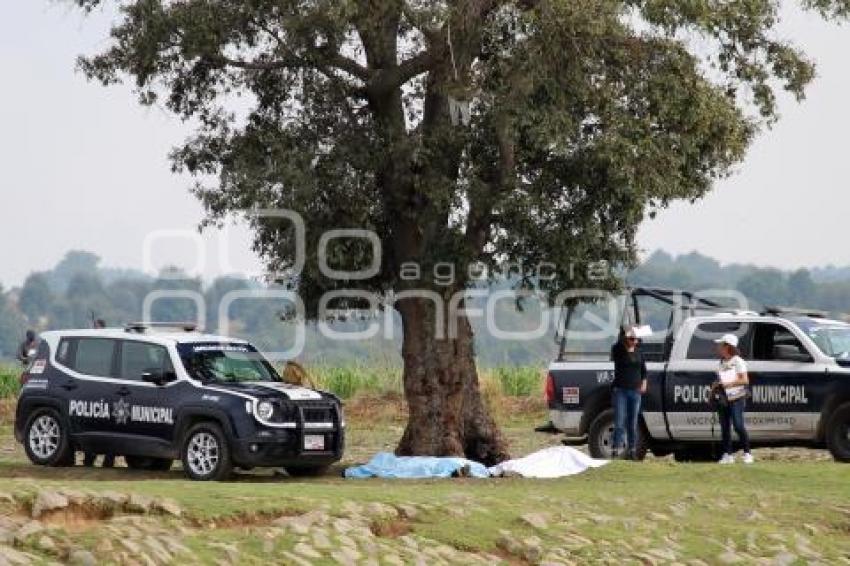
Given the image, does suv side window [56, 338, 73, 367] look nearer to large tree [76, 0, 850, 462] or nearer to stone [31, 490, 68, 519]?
large tree [76, 0, 850, 462]

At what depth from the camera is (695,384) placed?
87.6 feet

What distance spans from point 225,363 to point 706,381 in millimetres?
6505

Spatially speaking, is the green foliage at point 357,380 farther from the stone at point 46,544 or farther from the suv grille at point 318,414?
the stone at point 46,544

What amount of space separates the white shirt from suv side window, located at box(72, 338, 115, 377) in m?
7.90

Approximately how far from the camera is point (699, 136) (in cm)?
2589

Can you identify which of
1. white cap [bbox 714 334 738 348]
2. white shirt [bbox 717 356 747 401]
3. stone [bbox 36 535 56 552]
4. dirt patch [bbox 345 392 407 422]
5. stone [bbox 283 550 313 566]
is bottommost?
stone [bbox 283 550 313 566]

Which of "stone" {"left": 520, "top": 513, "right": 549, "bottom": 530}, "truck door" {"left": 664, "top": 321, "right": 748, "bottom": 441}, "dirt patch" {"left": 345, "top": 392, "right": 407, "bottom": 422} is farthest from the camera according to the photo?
"dirt patch" {"left": 345, "top": 392, "right": 407, "bottom": 422}

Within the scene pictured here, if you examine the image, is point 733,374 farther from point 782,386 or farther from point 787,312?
point 787,312

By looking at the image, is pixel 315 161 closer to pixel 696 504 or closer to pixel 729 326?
pixel 729 326

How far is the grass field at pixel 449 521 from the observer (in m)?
15.3

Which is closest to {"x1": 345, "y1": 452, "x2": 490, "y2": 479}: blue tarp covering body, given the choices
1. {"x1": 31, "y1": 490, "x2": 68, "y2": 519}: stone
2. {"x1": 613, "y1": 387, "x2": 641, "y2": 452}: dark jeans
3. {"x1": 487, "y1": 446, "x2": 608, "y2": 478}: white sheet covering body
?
{"x1": 487, "y1": 446, "x2": 608, "y2": 478}: white sheet covering body

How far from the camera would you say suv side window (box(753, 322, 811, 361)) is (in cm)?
2625

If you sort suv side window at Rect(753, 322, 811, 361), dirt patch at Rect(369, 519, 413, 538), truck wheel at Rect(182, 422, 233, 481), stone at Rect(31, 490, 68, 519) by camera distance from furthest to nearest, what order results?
suv side window at Rect(753, 322, 811, 361) → truck wheel at Rect(182, 422, 233, 481) → dirt patch at Rect(369, 519, 413, 538) → stone at Rect(31, 490, 68, 519)

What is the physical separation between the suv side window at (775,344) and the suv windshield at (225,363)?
6481mm
